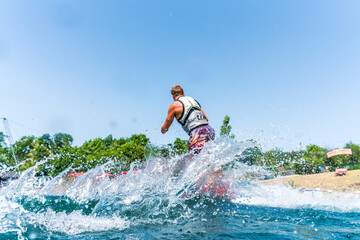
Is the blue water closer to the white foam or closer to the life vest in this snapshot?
the white foam

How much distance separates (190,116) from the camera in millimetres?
4008

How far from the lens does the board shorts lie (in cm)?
385

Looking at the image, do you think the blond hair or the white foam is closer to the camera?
the white foam

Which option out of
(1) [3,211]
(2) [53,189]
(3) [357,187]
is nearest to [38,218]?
(1) [3,211]

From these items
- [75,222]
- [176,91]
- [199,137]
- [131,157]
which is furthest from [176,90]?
[131,157]

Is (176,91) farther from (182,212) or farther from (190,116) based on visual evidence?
(182,212)

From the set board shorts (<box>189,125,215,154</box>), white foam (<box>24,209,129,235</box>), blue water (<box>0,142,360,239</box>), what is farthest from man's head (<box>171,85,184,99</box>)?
white foam (<box>24,209,129,235</box>)

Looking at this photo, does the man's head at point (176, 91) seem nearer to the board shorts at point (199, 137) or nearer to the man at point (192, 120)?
the man at point (192, 120)

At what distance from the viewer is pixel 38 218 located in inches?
110

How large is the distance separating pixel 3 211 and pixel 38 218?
0.68 metres

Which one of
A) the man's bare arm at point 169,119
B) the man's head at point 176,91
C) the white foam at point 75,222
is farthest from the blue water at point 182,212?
the man's head at point 176,91

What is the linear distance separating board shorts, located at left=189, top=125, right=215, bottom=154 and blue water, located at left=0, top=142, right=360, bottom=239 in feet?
1.13

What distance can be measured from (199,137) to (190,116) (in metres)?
0.38

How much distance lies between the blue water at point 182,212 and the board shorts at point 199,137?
343 millimetres
